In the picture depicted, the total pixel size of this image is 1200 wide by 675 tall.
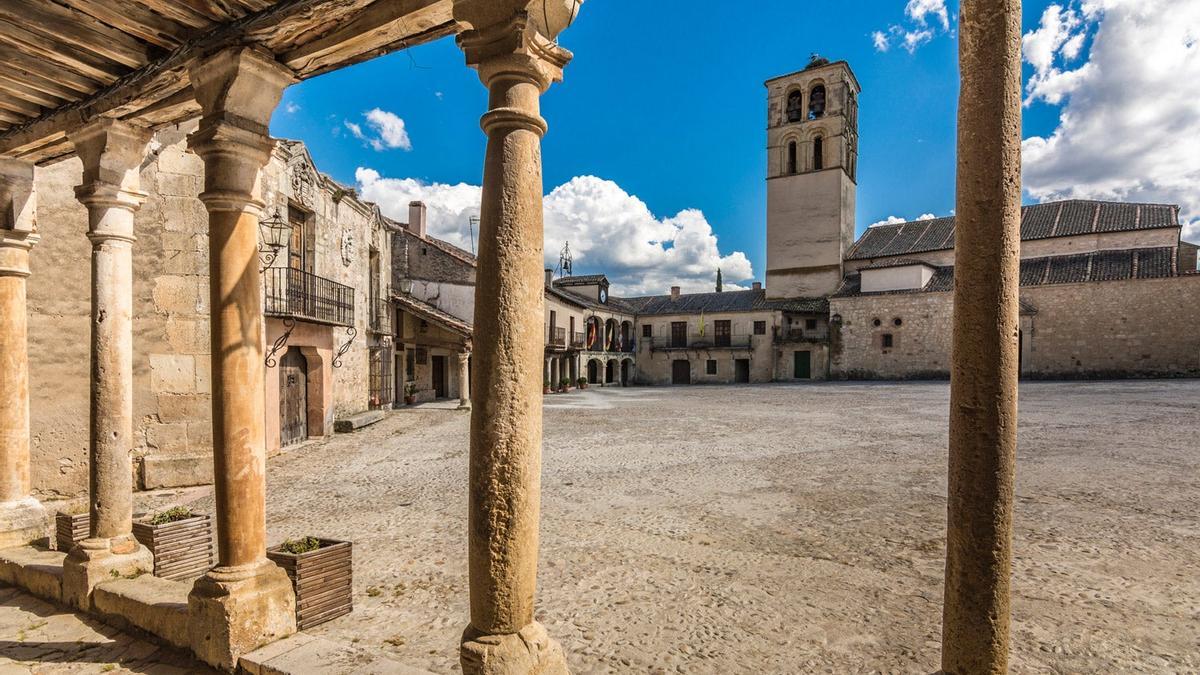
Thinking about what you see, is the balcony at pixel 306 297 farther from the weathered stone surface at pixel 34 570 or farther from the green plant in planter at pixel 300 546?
the green plant in planter at pixel 300 546

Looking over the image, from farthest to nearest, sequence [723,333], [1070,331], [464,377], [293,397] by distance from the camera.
→ 1. [723,333]
2. [1070,331]
3. [464,377]
4. [293,397]

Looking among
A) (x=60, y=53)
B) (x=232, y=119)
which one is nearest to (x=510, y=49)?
(x=232, y=119)

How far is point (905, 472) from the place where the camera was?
851 centimetres

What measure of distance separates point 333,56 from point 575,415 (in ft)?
47.2

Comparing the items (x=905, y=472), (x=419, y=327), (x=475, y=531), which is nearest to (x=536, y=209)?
(x=475, y=531)

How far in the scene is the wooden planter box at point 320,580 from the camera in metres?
3.62

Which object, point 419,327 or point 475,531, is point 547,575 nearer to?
point 475,531

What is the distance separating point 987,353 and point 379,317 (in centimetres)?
1664

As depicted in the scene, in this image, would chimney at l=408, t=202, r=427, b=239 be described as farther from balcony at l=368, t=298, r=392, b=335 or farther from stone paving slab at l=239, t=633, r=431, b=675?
stone paving slab at l=239, t=633, r=431, b=675

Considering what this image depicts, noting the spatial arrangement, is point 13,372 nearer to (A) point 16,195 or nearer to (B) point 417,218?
(A) point 16,195

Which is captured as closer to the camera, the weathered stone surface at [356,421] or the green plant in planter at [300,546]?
the green plant in planter at [300,546]

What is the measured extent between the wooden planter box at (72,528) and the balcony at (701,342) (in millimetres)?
35402

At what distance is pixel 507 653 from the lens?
7.57ft

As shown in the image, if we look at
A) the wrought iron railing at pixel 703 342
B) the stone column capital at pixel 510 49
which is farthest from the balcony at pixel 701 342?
the stone column capital at pixel 510 49
